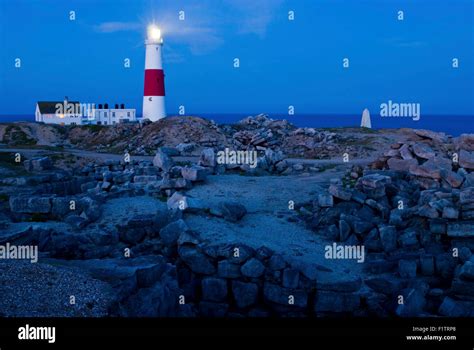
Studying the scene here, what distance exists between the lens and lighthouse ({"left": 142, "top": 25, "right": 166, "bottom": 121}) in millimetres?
55938

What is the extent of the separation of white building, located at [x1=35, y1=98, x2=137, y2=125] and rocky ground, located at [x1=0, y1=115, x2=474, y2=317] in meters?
36.3

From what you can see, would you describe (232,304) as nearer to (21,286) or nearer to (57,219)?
(21,286)

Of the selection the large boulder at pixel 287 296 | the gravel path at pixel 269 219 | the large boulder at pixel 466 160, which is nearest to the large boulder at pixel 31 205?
the gravel path at pixel 269 219

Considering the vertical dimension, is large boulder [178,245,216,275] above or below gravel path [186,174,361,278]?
below

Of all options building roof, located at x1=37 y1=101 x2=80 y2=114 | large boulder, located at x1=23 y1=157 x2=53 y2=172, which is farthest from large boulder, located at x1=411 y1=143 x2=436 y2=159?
building roof, located at x1=37 y1=101 x2=80 y2=114

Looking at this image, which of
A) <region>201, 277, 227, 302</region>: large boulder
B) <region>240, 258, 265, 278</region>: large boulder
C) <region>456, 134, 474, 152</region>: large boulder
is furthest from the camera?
<region>456, 134, 474, 152</region>: large boulder

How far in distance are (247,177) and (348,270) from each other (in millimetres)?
10246

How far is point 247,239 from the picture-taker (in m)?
19.5

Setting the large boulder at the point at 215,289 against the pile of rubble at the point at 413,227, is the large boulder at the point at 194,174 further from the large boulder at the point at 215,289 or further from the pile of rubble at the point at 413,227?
the large boulder at the point at 215,289

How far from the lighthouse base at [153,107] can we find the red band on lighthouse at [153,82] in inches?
19.1

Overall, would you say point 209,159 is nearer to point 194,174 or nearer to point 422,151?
point 194,174

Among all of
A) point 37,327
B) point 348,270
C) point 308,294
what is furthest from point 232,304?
point 37,327

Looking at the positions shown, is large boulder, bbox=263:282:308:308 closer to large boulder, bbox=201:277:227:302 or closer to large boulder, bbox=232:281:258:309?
large boulder, bbox=232:281:258:309

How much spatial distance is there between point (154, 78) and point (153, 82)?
1.31 ft
